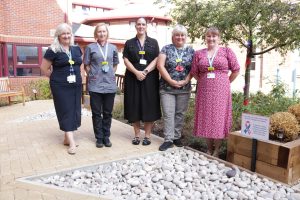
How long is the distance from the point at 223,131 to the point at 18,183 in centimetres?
260

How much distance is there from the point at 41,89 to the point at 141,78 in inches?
334

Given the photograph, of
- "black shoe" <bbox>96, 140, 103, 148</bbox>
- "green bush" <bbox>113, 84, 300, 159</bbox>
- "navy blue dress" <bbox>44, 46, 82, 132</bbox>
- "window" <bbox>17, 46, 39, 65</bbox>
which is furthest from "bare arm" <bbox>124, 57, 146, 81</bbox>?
"window" <bbox>17, 46, 39, 65</bbox>

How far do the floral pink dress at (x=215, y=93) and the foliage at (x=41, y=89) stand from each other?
8.80 metres

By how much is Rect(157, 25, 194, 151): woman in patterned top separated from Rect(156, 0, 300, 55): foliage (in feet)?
8.82

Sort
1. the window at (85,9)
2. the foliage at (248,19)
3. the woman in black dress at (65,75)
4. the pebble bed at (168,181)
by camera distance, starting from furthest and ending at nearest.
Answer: the window at (85,9), the foliage at (248,19), the woman in black dress at (65,75), the pebble bed at (168,181)

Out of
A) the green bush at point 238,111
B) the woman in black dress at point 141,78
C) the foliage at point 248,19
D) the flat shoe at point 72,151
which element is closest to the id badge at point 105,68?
the woman in black dress at point 141,78

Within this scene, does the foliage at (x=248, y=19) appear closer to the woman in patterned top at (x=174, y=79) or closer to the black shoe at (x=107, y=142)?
the woman in patterned top at (x=174, y=79)

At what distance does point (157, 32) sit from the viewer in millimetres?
22750

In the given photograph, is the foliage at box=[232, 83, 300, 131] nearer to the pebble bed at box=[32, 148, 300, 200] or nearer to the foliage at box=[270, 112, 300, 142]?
the foliage at box=[270, 112, 300, 142]

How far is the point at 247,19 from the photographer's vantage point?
6.59 metres

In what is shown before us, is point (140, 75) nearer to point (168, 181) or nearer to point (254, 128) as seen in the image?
point (168, 181)

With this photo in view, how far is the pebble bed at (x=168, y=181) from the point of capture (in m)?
3.18

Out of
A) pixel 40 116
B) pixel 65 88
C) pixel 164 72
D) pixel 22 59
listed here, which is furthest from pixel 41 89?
pixel 164 72

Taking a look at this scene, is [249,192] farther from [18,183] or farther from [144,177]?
[18,183]
